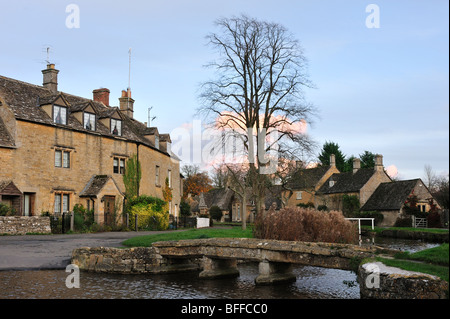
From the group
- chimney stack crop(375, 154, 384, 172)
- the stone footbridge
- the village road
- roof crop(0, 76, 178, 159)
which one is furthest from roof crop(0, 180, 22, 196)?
chimney stack crop(375, 154, 384, 172)

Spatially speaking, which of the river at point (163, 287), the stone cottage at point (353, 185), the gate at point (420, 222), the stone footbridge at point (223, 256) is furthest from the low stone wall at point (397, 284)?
the stone cottage at point (353, 185)

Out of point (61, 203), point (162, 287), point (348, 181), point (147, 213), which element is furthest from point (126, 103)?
point (348, 181)

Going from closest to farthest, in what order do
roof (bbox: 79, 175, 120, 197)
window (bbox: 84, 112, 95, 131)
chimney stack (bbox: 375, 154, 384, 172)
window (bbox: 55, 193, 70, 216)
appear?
1. window (bbox: 55, 193, 70, 216)
2. roof (bbox: 79, 175, 120, 197)
3. window (bbox: 84, 112, 95, 131)
4. chimney stack (bbox: 375, 154, 384, 172)

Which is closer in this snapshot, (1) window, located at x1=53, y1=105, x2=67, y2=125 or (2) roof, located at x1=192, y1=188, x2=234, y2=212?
(1) window, located at x1=53, y1=105, x2=67, y2=125

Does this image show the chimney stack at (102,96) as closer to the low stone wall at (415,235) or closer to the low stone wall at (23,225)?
the low stone wall at (23,225)

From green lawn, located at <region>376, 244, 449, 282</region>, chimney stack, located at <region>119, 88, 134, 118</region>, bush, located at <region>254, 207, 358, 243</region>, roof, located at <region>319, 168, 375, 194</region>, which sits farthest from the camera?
roof, located at <region>319, 168, 375, 194</region>

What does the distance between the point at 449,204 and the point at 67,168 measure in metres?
29.0

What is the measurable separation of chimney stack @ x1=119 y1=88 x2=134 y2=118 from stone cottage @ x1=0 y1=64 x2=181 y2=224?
3004mm

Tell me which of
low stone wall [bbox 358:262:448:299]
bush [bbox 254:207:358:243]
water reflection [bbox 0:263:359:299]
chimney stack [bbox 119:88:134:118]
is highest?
chimney stack [bbox 119:88:134:118]

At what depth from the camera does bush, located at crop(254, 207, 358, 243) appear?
1602 centimetres

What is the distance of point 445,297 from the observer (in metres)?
8.92

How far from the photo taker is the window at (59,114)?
31.8 meters

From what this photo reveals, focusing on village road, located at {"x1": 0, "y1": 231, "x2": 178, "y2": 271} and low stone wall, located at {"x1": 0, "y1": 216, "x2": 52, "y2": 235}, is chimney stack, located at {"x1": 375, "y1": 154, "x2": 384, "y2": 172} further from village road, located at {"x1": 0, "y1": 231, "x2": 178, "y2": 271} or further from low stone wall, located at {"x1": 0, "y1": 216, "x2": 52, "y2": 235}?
village road, located at {"x1": 0, "y1": 231, "x2": 178, "y2": 271}
